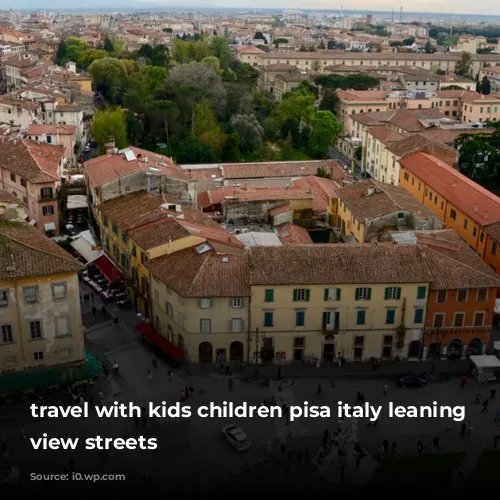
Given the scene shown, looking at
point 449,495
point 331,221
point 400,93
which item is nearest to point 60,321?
point 449,495

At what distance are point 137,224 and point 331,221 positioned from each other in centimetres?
1951

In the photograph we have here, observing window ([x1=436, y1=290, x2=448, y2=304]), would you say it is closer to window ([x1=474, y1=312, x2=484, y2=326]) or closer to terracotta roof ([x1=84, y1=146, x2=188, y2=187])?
window ([x1=474, y1=312, x2=484, y2=326])

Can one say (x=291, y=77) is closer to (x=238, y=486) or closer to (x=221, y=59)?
(x=221, y=59)

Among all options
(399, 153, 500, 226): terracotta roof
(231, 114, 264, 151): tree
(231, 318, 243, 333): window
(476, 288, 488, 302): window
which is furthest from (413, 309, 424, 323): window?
(231, 114, 264, 151): tree

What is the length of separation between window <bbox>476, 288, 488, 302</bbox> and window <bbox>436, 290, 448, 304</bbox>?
2085 millimetres

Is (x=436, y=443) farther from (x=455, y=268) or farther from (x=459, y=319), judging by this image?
(x=455, y=268)

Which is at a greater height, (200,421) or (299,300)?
(299,300)

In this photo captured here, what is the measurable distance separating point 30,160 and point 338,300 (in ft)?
111

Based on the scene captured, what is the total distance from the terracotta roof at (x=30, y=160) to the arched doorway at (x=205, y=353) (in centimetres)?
2511

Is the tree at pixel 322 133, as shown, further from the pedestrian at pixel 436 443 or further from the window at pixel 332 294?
the pedestrian at pixel 436 443

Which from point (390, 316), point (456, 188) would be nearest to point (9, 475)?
point (390, 316)

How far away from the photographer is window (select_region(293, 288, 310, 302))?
41469 mm

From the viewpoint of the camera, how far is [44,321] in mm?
38188

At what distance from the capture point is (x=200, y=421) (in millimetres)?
37281
